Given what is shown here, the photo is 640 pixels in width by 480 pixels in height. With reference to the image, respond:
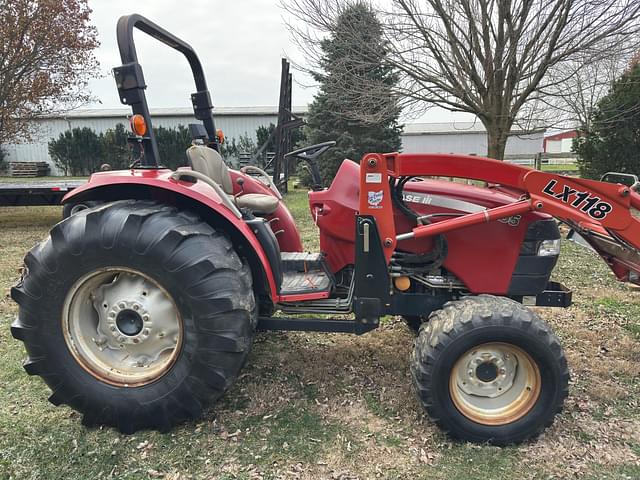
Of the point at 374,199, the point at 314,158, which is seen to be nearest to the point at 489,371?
the point at 374,199

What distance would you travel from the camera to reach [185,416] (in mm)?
2529

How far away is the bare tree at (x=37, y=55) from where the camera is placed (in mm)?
10547

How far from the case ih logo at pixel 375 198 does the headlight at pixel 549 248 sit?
1.03 meters

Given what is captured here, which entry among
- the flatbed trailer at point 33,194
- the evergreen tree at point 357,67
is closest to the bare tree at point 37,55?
the flatbed trailer at point 33,194

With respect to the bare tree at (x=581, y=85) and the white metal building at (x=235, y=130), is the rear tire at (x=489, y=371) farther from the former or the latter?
the white metal building at (x=235, y=130)

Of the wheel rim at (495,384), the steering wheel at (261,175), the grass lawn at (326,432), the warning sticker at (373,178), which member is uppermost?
the warning sticker at (373,178)

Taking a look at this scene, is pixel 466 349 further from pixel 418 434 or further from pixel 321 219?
pixel 321 219

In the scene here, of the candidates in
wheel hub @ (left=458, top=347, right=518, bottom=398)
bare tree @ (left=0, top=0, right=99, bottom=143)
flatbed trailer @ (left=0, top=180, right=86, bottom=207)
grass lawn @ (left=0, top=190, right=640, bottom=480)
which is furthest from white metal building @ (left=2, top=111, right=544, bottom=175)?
wheel hub @ (left=458, top=347, right=518, bottom=398)

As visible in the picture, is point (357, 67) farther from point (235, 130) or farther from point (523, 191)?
point (235, 130)

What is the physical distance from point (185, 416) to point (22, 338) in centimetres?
95

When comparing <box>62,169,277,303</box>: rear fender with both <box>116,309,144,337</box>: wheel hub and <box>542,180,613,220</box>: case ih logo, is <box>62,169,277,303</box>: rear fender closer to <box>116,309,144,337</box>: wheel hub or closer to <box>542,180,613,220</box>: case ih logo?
<box>116,309,144,337</box>: wheel hub

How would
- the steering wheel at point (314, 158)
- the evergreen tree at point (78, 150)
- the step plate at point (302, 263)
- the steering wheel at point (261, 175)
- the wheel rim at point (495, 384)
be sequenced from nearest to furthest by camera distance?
the wheel rim at point (495, 384), the step plate at point (302, 263), the steering wheel at point (314, 158), the steering wheel at point (261, 175), the evergreen tree at point (78, 150)

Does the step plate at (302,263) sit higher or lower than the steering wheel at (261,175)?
lower

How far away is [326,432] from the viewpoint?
261 centimetres
